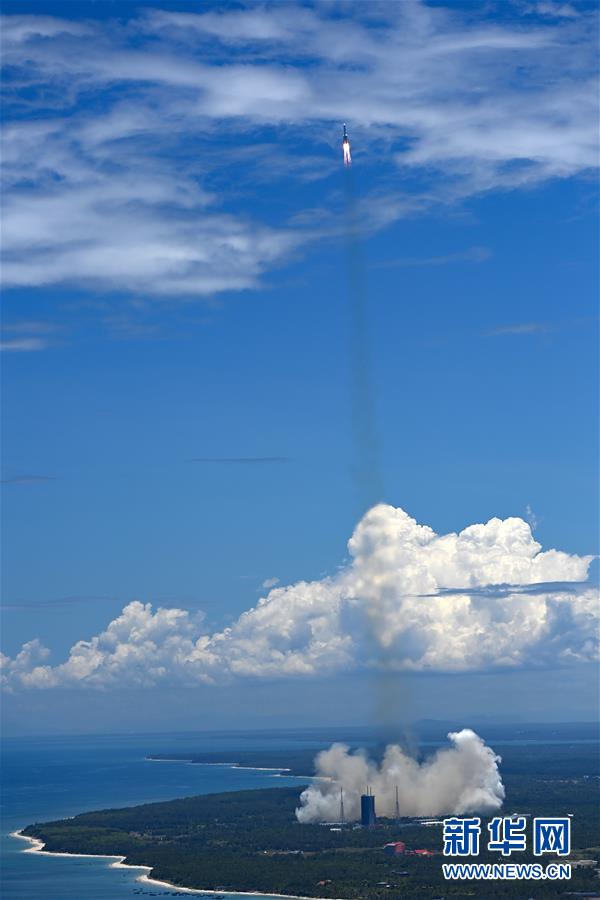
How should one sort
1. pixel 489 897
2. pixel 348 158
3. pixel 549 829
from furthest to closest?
1. pixel 489 897
2. pixel 348 158
3. pixel 549 829

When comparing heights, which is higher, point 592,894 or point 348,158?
point 348,158

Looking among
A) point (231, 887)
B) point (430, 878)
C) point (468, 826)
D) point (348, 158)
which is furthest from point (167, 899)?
point (348, 158)

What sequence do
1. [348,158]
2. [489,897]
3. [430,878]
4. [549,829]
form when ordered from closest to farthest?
[549,829]
[348,158]
[489,897]
[430,878]

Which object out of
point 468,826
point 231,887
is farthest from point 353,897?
point 468,826

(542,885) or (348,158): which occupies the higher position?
(348,158)

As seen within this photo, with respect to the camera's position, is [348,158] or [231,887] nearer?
[348,158]

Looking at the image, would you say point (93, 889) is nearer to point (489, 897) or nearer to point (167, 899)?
point (167, 899)

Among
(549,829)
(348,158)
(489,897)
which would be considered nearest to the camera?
(549,829)

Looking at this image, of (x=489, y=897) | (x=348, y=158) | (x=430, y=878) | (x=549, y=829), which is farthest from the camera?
(x=430, y=878)

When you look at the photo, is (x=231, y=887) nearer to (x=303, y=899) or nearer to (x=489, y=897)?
(x=303, y=899)
